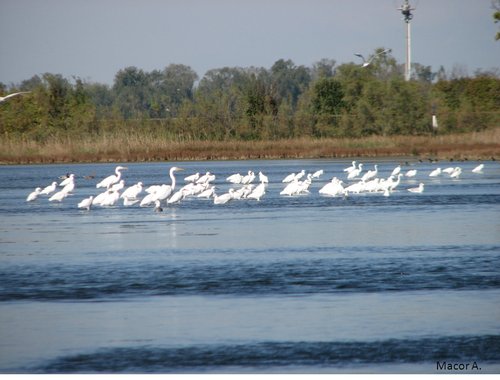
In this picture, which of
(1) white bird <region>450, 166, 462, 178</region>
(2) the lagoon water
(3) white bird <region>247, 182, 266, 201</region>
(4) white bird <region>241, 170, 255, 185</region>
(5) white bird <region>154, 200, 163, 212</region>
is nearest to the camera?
(2) the lagoon water

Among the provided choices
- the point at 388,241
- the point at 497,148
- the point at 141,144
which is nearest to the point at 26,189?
the point at 141,144

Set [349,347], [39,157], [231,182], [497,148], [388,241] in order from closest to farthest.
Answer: [349,347] → [388,241] → [231,182] → [497,148] → [39,157]

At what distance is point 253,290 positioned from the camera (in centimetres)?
1406

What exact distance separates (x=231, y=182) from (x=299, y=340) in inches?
1008

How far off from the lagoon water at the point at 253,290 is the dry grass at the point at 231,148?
88.5 ft

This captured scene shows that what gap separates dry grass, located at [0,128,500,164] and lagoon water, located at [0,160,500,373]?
88.5 feet

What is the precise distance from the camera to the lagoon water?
10523 mm

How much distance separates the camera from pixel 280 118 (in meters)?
63.2

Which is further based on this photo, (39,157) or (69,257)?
(39,157)

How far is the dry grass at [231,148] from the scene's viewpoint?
53375mm

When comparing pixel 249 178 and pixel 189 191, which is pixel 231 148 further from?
pixel 189 191

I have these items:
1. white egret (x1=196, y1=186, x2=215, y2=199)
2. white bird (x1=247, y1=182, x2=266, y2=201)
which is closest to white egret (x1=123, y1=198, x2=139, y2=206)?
white egret (x1=196, y1=186, x2=215, y2=199)

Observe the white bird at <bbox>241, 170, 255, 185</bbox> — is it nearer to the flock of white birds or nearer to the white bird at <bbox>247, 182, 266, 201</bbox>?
the flock of white birds
